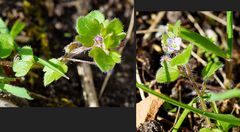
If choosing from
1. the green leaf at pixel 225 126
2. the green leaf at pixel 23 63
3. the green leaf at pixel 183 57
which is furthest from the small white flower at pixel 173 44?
the green leaf at pixel 23 63

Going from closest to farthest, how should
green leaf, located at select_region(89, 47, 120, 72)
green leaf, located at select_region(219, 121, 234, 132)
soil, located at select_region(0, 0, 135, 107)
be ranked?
green leaf, located at select_region(89, 47, 120, 72)
green leaf, located at select_region(219, 121, 234, 132)
soil, located at select_region(0, 0, 135, 107)

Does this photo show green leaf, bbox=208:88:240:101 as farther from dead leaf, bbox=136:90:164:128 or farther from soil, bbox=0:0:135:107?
soil, bbox=0:0:135:107

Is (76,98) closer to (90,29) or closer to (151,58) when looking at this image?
(151,58)

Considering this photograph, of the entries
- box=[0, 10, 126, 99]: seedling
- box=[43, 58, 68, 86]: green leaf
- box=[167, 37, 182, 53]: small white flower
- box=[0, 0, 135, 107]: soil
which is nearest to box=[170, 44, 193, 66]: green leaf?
box=[167, 37, 182, 53]: small white flower

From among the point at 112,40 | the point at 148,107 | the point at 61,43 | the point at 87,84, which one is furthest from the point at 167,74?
the point at 61,43

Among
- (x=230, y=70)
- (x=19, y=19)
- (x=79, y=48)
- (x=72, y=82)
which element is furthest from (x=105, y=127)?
(x=19, y=19)

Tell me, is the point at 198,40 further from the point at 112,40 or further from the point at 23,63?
the point at 23,63
